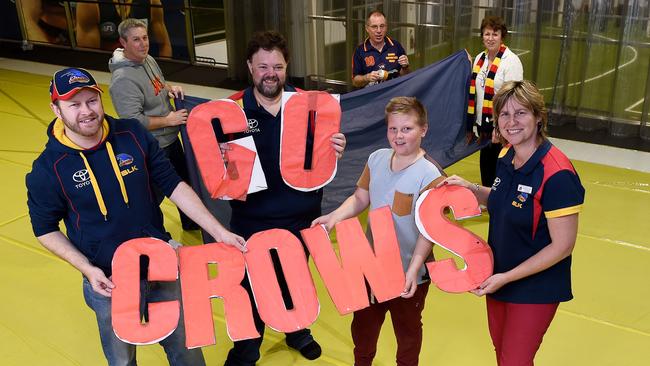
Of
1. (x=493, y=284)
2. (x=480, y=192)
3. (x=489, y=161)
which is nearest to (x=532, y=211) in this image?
(x=493, y=284)

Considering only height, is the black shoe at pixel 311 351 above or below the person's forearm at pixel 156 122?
below

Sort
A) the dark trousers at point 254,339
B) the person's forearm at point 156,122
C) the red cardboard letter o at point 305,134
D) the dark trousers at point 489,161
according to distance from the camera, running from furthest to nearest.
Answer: the dark trousers at point 489,161 < the person's forearm at point 156,122 < the dark trousers at point 254,339 < the red cardboard letter o at point 305,134

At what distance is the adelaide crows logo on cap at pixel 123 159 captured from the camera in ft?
9.37

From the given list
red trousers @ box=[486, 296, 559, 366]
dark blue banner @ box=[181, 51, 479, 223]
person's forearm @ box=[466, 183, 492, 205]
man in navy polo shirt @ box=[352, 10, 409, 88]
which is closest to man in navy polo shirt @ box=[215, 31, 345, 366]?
person's forearm @ box=[466, 183, 492, 205]

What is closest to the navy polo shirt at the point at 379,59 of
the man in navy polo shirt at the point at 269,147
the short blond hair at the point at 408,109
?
the man in navy polo shirt at the point at 269,147

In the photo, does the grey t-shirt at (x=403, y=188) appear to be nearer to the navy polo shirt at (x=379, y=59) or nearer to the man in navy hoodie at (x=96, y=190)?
the man in navy hoodie at (x=96, y=190)

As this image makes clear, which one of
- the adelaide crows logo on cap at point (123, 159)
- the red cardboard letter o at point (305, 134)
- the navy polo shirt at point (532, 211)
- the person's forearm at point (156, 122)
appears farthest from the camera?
the person's forearm at point (156, 122)

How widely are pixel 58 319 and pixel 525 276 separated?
3.17m

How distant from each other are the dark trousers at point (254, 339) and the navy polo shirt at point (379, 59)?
270cm

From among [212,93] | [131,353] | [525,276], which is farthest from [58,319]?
[212,93]

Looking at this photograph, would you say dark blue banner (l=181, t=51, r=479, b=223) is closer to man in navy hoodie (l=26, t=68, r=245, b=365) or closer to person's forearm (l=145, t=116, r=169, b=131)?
person's forearm (l=145, t=116, r=169, b=131)

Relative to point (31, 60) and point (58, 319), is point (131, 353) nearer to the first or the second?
point (58, 319)

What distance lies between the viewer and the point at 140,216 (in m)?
2.95

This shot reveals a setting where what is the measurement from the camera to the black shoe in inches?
153
